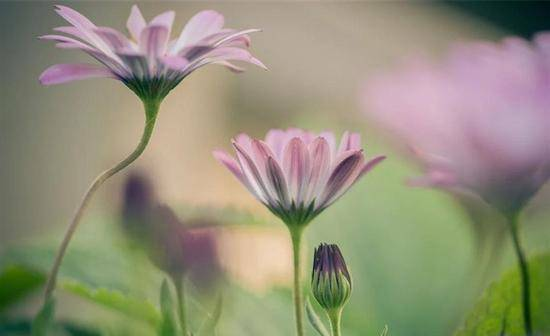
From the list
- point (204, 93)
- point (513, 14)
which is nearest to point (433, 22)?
point (513, 14)

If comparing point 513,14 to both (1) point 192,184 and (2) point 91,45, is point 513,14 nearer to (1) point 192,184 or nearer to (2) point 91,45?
(1) point 192,184

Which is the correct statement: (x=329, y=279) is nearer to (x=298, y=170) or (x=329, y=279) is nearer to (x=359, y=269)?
(x=298, y=170)

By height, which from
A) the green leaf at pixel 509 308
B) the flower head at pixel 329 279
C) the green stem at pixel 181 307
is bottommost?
the green leaf at pixel 509 308

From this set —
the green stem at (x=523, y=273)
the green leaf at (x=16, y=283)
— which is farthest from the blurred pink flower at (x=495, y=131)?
the green leaf at (x=16, y=283)

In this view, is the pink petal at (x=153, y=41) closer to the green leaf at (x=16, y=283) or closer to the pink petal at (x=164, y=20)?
the pink petal at (x=164, y=20)

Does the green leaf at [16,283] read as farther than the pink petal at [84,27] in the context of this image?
Yes

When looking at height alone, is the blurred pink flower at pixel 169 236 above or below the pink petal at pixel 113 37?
below

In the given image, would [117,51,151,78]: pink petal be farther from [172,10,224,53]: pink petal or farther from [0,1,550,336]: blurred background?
[0,1,550,336]: blurred background

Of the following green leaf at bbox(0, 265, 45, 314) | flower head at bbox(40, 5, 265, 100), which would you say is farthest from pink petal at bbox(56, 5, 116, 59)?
green leaf at bbox(0, 265, 45, 314)
